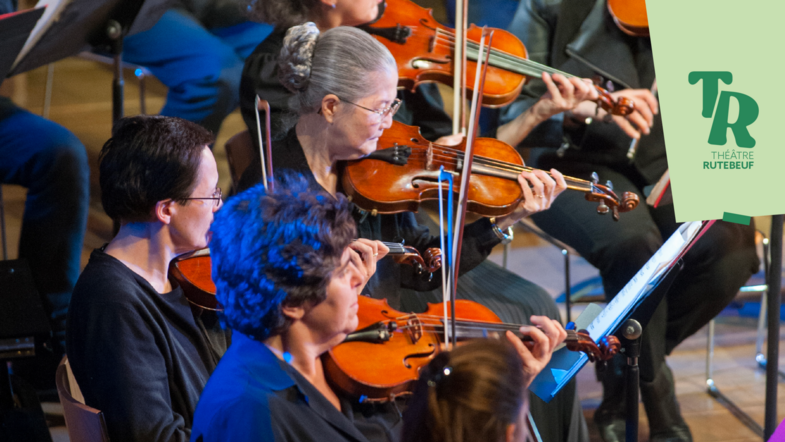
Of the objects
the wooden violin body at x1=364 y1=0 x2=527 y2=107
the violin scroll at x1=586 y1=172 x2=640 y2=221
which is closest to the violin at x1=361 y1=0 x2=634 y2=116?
the wooden violin body at x1=364 y1=0 x2=527 y2=107

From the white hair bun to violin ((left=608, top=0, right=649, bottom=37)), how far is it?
42.3 inches

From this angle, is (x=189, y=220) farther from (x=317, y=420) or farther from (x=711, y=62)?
(x=711, y=62)

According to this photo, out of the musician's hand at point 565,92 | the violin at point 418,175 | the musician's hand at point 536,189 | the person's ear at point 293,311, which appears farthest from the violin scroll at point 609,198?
the person's ear at point 293,311

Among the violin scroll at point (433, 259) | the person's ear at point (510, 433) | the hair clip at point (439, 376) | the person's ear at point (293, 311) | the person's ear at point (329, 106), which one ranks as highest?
the person's ear at point (329, 106)

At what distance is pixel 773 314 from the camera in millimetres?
1596

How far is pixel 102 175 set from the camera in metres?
1.31

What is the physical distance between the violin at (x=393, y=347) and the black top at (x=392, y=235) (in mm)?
277

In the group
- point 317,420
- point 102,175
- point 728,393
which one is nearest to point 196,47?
point 102,175

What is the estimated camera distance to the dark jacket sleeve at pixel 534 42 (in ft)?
7.50

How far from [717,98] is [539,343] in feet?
1.77

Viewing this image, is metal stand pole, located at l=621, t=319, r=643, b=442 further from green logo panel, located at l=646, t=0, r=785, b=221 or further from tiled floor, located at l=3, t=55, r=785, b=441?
tiled floor, located at l=3, t=55, r=785, b=441

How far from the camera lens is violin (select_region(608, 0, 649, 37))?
2246mm

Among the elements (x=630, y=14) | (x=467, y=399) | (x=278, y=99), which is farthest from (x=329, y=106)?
(x=630, y=14)

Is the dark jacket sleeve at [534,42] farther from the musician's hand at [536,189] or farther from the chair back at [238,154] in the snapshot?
the chair back at [238,154]
